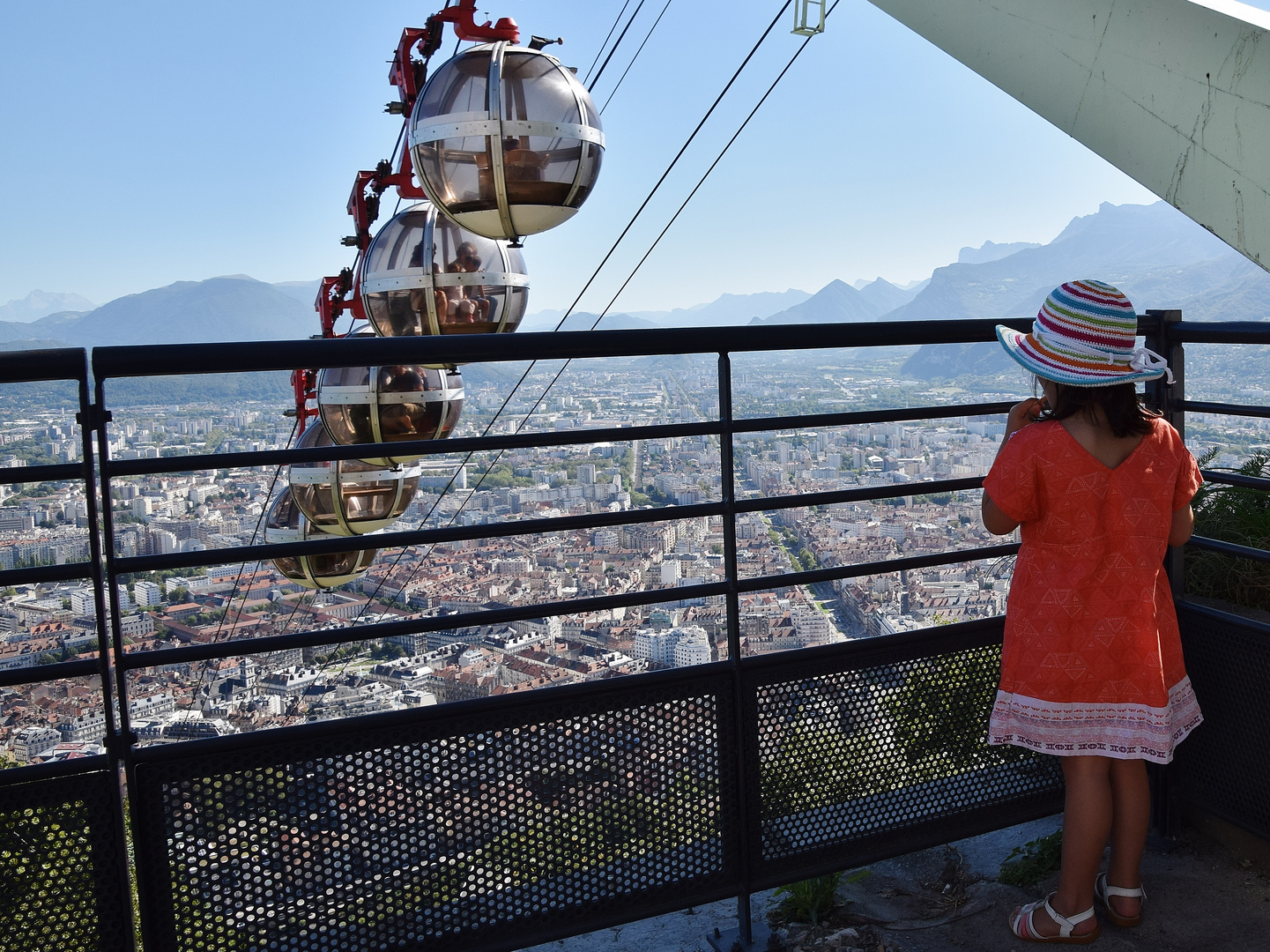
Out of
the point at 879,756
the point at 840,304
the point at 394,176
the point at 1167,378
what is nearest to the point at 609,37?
the point at 394,176

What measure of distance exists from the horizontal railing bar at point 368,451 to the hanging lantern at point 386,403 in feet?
26.6

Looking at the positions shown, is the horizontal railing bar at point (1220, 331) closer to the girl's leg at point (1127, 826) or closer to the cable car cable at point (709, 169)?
the girl's leg at point (1127, 826)

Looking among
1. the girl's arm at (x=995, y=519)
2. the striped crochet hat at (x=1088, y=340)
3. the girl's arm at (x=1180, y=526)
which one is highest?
the striped crochet hat at (x=1088, y=340)

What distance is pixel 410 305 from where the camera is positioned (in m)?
9.80

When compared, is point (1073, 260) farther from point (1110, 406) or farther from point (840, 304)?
point (1110, 406)

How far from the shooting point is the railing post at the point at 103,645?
1903mm

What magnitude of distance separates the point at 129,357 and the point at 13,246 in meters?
183

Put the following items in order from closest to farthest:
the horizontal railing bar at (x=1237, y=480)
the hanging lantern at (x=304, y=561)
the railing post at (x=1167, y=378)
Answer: the horizontal railing bar at (x=1237, y=480) → the railing post at (x=1167, y=378) → the hanging lantern at (x=304, y=561)

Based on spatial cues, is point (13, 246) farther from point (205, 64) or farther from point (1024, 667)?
point (1024, 667)

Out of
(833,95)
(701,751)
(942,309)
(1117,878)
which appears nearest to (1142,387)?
(1117,878)

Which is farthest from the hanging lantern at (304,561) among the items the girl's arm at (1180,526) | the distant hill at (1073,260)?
the distant hill at (1073,260)

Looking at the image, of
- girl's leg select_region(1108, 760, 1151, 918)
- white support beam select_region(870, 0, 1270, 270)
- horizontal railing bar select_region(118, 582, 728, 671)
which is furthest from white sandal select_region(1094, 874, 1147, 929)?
white support beam select_region(870, 0, 1270, 270)

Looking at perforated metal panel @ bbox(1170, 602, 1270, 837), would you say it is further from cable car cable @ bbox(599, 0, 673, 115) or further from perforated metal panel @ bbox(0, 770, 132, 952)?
cable car cable @ bbox(599, 0, 673, 115)

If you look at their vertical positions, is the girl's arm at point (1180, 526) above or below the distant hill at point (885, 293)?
below
